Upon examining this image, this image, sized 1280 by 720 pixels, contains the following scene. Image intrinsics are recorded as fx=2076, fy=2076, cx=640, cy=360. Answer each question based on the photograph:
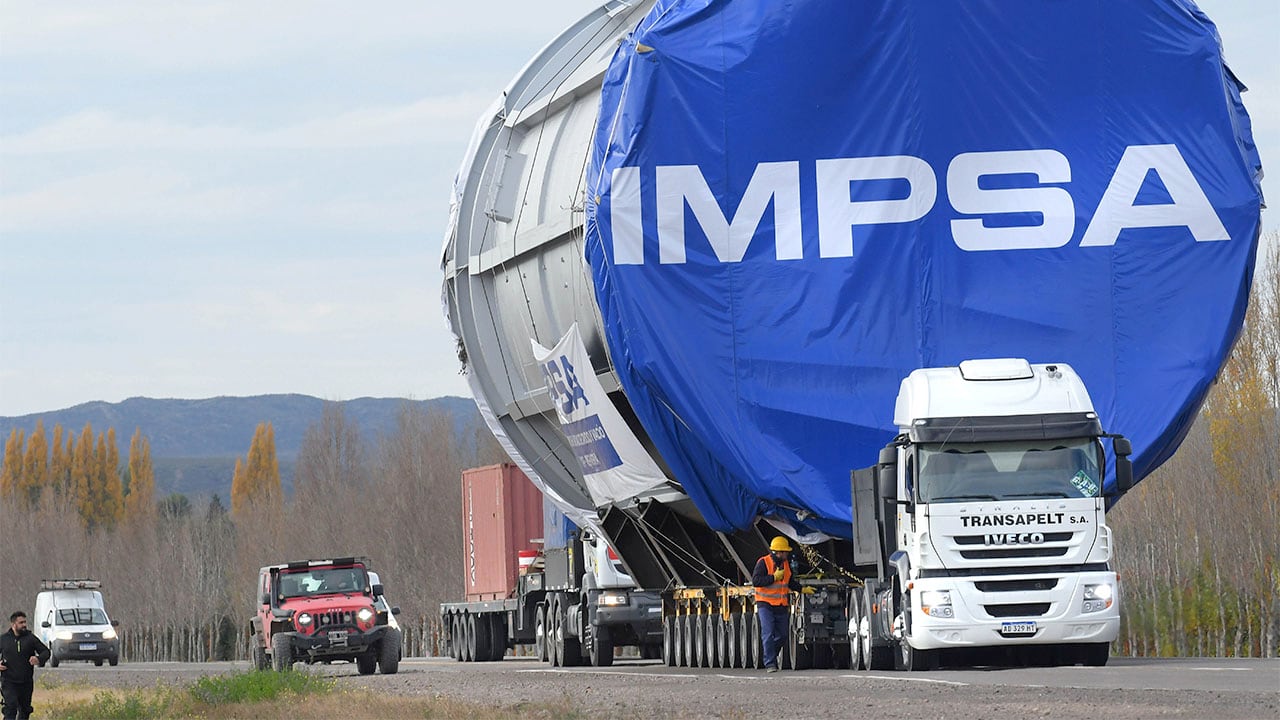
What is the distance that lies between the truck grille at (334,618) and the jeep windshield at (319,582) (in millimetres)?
836

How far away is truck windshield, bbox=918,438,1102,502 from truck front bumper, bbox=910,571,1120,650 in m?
0.80

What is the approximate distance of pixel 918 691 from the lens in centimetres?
1703

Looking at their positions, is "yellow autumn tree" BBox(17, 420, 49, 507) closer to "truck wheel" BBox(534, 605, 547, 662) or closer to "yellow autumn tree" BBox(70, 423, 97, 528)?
"yellow autumn tree" BBox(70, 423, 97, 528)

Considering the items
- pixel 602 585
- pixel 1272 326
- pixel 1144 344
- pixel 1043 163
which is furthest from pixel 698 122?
pixel 1272 326

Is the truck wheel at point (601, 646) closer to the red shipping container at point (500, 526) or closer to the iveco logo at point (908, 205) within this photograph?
the red shipping container at point (500, 526)

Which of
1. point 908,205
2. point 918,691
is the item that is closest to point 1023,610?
point 918,691

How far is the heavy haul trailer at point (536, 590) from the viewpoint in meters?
29.7

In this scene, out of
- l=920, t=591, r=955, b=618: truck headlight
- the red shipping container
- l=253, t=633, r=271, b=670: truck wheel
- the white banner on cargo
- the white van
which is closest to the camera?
l=920, t=591, r=955, b=618: truck headlight

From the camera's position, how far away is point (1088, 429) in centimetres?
1989

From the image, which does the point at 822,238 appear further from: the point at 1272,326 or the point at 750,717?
the point at 1272,326

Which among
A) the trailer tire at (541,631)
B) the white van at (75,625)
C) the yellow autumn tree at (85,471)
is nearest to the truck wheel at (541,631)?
the trailer tire at (541,631)

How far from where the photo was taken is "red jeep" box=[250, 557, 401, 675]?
1201 inches

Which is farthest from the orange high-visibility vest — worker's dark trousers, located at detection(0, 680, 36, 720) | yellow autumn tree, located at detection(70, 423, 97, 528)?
yellow autumn tree, located at detection(70, 423, 97, 528)

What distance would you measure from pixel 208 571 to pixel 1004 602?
279ft
